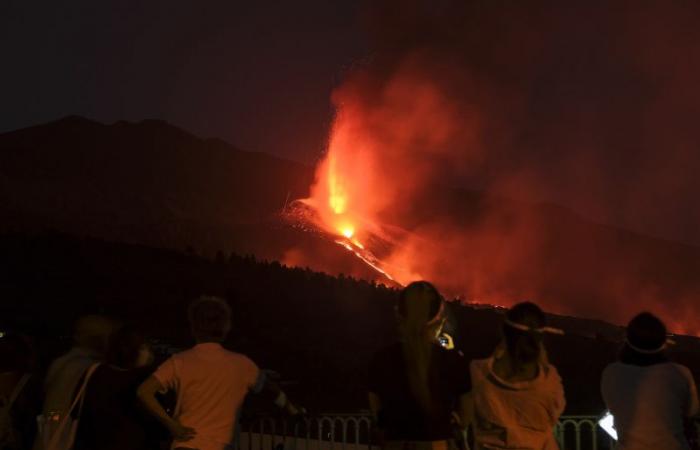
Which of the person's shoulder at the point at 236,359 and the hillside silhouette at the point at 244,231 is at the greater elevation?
the hillside silhouette at the point at 244,231

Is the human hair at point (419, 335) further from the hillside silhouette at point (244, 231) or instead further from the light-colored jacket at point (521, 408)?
the hillside silhouette at point (244, 231)

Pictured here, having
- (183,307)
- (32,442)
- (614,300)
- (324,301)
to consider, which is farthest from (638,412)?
(614,300)

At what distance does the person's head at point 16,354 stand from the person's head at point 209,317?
4.66 feet

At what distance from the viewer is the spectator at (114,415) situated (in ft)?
19.8

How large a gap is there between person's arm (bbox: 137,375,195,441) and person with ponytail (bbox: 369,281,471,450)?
1294 mm

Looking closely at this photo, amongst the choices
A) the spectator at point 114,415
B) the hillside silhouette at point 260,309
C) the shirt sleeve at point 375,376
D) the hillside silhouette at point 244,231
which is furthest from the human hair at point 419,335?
the hillside silhouette at point 244,231

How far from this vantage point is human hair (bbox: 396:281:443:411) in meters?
5.39

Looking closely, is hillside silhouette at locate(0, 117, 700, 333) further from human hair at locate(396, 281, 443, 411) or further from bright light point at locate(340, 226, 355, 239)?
human hair at locate(396, 281, 443, 411)

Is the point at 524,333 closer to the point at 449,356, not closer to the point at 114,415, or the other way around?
the point at 449,356

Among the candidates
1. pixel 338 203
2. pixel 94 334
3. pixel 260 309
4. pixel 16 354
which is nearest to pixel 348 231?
pixel 338 203

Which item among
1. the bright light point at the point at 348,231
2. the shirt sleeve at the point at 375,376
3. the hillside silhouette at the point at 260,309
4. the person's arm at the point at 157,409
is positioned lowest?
the person's arm at the point at 157,409

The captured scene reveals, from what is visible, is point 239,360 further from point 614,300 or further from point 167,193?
point 167,193

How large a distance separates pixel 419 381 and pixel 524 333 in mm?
659

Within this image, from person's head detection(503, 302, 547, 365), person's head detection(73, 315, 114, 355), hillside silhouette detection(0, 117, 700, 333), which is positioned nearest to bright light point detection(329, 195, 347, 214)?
hillside silhouette detection(0, 117, 700, 333)
